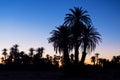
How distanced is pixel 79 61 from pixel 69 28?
579 cm

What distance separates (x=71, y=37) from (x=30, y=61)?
58.9 meters

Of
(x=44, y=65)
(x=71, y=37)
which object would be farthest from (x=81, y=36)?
(x=44, y=65)

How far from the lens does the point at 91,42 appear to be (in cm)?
4372

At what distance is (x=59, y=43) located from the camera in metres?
44.9

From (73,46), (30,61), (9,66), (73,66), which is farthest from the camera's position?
(30,61)

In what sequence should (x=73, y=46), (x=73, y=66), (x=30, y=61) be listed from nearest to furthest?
(x=73, y=66)
(x=73, y=46)
(x=30, y=61)

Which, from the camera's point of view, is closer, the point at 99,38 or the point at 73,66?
the point at 73,66

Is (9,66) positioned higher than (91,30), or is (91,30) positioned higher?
(91,30)

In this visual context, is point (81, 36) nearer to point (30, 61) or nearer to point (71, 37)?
point (71, 37)

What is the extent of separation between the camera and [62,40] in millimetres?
44750

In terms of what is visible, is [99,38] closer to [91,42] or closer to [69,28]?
[91,42]

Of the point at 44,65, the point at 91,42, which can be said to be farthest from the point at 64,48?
the point at 44,65

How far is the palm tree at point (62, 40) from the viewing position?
43.9 metres

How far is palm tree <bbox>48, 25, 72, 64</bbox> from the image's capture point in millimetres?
43906
